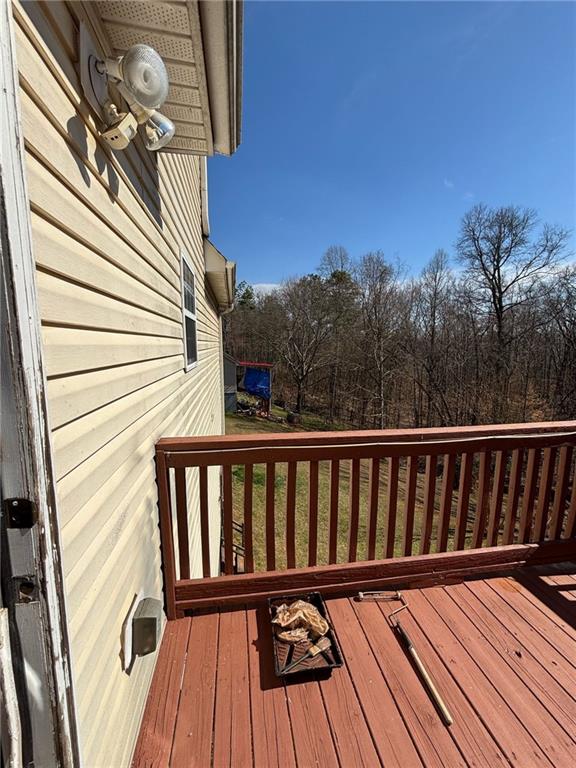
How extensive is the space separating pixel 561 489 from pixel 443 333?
17.2m

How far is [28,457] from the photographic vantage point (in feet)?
2.28

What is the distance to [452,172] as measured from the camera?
12750 millimetres

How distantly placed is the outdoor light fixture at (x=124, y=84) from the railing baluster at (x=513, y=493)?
2.86m

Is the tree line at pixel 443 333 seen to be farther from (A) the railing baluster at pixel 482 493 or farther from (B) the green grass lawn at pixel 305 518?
(A) the railing baluster at pixel 482 493

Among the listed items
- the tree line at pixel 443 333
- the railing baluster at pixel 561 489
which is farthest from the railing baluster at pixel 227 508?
the tree line at pixel 443 333

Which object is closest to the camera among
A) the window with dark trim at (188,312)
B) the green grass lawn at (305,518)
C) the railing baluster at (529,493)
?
the railing baluster at (529,493)

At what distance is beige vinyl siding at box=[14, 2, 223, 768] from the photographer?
2.82 ft

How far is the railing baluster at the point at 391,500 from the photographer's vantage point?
2.19 m

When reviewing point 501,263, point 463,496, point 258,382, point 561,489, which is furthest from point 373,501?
point 258,382

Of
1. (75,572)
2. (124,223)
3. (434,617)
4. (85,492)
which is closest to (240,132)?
(124,223)

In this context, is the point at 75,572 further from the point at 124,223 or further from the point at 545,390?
the point at 545,390

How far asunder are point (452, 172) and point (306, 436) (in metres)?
14.9

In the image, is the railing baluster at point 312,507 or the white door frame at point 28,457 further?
the railing baluster at point 312,507

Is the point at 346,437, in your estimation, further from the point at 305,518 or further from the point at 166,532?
the point at 305,518
